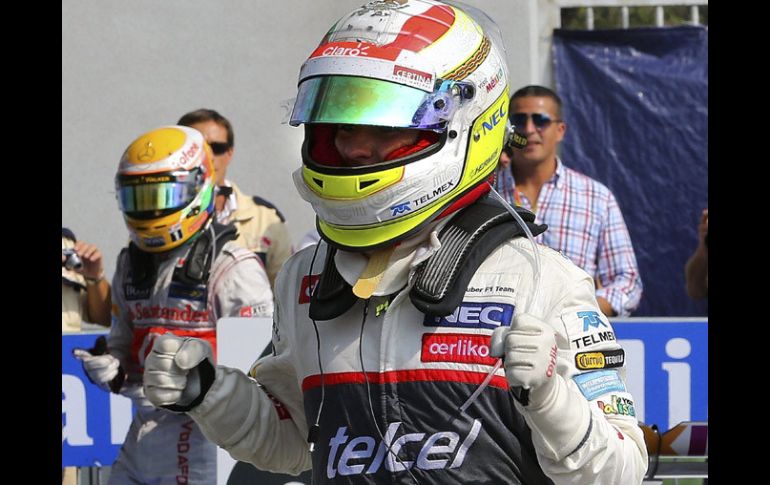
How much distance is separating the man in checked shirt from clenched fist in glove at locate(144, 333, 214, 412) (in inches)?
146

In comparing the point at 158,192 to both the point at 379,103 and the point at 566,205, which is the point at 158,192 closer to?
the point at 566,205

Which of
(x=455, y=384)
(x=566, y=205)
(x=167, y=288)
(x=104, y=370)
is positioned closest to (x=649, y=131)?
(x=566, y=205)

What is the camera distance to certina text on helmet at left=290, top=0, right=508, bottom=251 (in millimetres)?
3195

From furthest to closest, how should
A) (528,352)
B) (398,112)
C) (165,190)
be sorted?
(165,190)
(398,112)
(528,352)

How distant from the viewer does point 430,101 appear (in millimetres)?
3223

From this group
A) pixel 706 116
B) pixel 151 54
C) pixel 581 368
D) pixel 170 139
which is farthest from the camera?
pixel 151 54

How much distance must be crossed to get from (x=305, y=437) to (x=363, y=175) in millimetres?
809

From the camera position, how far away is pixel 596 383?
3043mm

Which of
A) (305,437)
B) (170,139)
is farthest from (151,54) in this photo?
(305,437)

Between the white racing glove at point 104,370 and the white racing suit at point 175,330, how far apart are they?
0.08 m

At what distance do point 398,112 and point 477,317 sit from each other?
1.75ft
